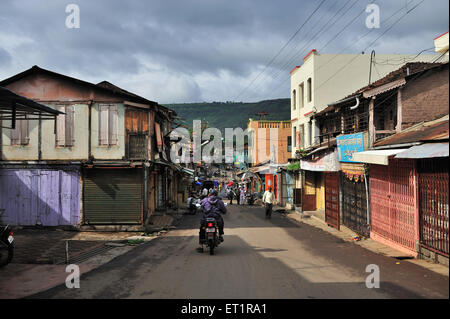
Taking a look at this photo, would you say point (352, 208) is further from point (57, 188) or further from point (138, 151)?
point (57, 188)

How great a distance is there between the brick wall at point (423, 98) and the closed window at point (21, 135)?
15708mm

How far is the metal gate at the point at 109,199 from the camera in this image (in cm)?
1688

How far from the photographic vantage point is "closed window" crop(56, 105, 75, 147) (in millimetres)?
17062

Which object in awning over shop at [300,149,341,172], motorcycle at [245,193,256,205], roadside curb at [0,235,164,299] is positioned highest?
awning over shop at [300,149,341,172]

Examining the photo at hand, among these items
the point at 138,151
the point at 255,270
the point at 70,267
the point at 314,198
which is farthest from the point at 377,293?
the point at 314,198

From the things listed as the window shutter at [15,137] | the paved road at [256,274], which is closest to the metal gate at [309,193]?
the paved road at [256,274]

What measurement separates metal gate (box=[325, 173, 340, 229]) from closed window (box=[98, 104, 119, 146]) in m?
9.89

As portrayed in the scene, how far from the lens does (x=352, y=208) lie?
1486 cm

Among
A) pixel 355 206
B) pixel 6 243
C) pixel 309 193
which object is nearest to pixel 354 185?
pixel 355 206

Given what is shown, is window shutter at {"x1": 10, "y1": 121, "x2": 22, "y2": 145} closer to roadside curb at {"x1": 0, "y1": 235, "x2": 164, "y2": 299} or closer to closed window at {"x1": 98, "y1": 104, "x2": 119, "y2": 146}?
closed window at {"x1": 98, "y1": 104, "x2": 119, "y2": 146}

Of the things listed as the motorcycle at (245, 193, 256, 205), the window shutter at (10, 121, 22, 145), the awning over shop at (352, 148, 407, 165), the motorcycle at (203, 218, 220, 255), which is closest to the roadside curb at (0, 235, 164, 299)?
the motorcycle at (203, 218, 220, 255)

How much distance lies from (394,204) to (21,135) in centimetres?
1578

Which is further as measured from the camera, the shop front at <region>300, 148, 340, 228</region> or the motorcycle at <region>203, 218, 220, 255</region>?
the shop front at <region>300, 148, 340, 228</region>

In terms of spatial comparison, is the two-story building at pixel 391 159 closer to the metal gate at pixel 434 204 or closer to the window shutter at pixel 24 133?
the metal gate at pixel 434 204
